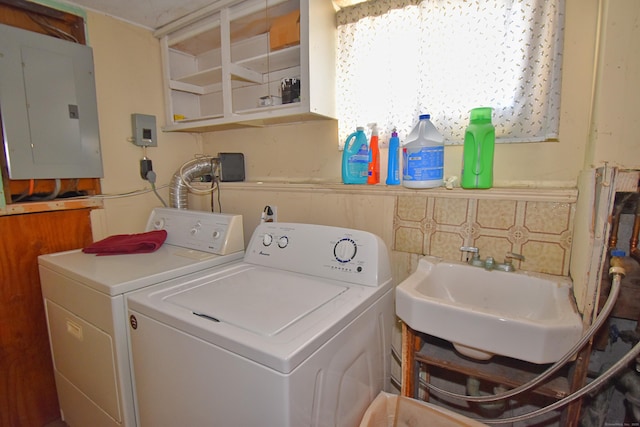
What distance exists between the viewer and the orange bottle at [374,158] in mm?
1487

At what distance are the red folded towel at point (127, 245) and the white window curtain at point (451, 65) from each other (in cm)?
111

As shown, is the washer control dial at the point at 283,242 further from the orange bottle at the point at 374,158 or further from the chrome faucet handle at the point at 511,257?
the chrome faucet handle at the point at 511,257

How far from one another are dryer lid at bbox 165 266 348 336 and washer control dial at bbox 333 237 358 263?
0.12 m

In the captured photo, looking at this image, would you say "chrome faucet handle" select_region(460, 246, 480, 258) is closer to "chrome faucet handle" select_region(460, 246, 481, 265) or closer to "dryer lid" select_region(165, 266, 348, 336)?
"chrome faucet handle" select_region(460, 246, 481, 265)

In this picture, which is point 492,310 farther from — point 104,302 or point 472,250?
point 104,302

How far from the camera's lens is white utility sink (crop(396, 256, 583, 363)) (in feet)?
2.80

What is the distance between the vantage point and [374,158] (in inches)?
58.9

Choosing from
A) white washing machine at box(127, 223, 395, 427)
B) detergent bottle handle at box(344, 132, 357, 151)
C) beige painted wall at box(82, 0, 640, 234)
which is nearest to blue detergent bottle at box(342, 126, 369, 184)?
detergent bottle handle at box(344, 132, 357, 151)

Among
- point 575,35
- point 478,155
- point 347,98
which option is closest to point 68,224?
point 347,98

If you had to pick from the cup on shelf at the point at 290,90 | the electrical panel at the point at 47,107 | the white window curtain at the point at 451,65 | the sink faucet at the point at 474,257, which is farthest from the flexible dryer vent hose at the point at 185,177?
the sink faucet at the point at 474,257

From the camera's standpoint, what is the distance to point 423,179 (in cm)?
130

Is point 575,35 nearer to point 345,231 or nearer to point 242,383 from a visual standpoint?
point 345,231

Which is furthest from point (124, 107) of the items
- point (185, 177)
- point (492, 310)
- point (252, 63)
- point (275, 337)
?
point (492, 310)

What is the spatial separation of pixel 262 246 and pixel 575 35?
1.47 m
